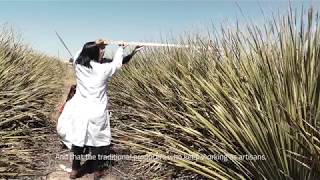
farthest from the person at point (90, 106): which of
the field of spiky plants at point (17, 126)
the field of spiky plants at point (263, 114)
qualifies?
the field of spiky plants at point (263, 114)

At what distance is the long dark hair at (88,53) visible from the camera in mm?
5109

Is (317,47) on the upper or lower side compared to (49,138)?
upper

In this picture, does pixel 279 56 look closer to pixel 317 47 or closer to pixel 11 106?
pixel 317 47

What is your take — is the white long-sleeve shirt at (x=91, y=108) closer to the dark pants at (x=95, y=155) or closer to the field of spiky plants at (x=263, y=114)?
the dark pants at (x=95, y=155)

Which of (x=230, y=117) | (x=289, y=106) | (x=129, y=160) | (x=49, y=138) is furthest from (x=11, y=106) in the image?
(x=289, y=106)

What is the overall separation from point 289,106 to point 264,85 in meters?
0.29

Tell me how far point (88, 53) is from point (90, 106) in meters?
0.58

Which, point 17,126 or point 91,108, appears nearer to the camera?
point 91,108

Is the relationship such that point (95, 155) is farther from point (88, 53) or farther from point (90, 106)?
point (88, 53)

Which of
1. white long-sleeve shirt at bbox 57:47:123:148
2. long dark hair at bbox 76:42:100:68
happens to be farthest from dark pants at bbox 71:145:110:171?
long dark hair at bbox 76:42:100:68

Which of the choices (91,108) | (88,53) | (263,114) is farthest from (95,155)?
(263,114)

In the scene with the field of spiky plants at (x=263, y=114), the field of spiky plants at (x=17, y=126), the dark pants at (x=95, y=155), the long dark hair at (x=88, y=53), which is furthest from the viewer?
the dark pants at (x=95, y=155)

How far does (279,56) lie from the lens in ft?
11.4

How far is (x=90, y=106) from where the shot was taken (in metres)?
5.12
